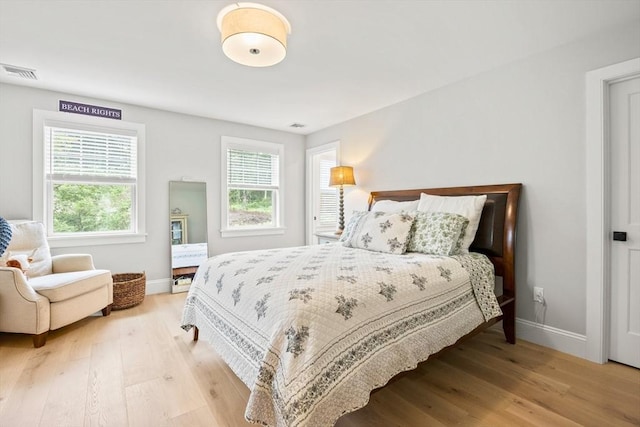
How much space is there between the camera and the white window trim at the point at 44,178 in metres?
3.15

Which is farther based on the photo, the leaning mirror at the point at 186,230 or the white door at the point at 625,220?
the leaning mirror at the point at 186,230

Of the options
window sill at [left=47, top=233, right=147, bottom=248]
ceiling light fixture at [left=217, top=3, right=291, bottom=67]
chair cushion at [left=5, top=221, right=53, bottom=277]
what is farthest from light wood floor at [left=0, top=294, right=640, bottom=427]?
ceiling light fixture at [left=217, top=3, right=291, bottom=67]

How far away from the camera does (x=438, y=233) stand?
2.39 m

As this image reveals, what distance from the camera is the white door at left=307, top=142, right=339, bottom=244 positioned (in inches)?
198

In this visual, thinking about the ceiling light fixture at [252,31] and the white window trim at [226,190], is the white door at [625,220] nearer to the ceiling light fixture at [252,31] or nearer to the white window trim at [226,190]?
the ceiling light fixture at [252,31]

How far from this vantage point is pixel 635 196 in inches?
81.4

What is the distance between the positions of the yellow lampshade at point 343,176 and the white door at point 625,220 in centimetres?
254

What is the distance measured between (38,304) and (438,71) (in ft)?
12.8

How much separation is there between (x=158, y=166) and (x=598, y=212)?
4.43 meters

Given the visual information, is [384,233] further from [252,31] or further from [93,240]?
[93,240]

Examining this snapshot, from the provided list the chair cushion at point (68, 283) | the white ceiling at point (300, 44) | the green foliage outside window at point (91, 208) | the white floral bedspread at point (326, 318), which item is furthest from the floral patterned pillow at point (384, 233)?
the green foliage outside window at point (91, 208)

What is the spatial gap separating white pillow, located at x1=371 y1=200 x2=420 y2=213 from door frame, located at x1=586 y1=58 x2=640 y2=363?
4.33 feet

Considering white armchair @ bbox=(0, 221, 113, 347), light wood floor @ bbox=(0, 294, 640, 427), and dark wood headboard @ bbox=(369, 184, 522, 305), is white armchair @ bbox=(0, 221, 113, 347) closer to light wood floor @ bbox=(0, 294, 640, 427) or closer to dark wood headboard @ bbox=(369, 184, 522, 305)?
light wood floor @ bbox=(0, 294, 640, 427)

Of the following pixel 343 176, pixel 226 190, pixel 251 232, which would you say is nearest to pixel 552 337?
pixel 343 176
